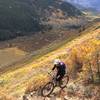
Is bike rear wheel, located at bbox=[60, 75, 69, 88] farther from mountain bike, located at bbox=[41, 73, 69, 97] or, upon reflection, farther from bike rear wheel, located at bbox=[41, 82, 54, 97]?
bike rear wheel, located at bbox=[41, 82, 54, 97]

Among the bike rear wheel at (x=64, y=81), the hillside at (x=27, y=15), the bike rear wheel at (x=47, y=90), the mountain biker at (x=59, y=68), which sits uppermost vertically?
the mountain biker at (x=59, y=68)

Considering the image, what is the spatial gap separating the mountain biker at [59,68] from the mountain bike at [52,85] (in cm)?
17

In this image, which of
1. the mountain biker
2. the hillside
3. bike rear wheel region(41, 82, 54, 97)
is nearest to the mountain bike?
bike rear wheel region(41, 82, 54, 97)

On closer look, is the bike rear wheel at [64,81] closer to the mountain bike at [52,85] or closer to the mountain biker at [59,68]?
the mountain bike at [52,85]

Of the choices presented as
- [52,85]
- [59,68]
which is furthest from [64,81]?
[59,68]

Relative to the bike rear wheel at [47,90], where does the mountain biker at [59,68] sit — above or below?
above

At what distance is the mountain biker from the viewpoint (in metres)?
17.2

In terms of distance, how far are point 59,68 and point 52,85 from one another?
36.4 inches

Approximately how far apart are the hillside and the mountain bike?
95963 mm

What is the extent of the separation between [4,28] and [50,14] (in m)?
35.3

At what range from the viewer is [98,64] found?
1747 centimetres

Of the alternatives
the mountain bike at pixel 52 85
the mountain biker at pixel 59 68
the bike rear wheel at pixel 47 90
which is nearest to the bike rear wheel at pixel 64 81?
the mountain bike at pixel 52 85

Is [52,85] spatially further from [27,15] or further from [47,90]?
[27,15]

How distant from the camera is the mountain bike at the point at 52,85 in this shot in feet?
57.0
